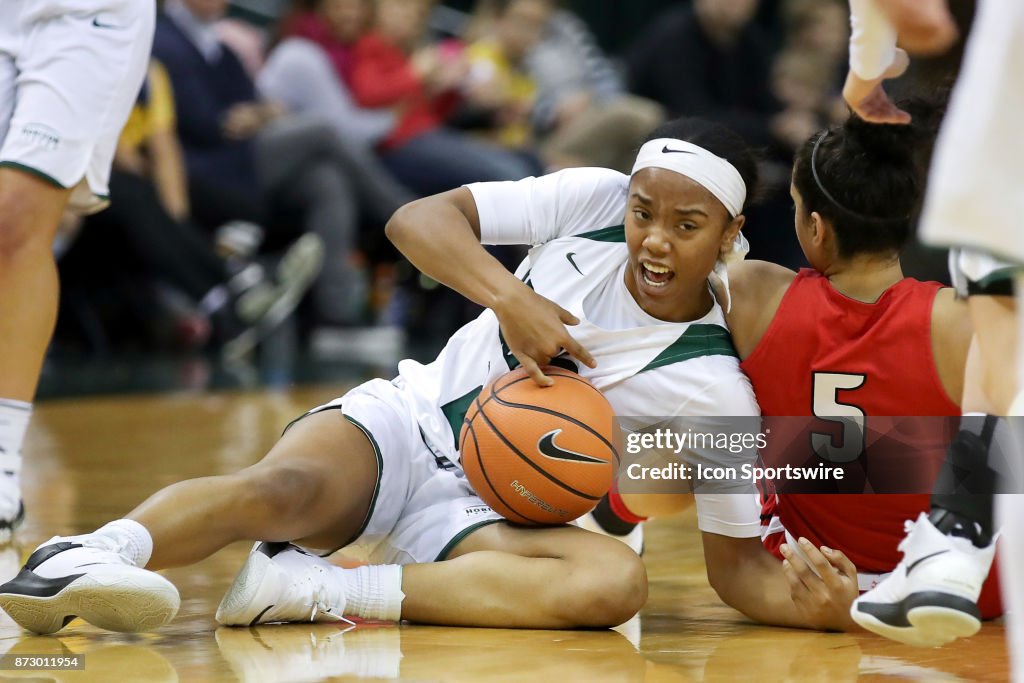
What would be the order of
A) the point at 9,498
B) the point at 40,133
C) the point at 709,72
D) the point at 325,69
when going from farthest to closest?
the point at 709,72
the point at 325,69
the point at 40,133
the point at 9,498

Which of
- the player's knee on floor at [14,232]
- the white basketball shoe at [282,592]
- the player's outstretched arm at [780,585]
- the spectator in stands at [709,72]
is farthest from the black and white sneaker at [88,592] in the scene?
the spectator in stands at [709,72]

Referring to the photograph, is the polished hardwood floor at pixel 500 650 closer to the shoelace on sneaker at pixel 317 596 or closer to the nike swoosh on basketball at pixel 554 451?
the shoelace on sneaker at pixel 317 596

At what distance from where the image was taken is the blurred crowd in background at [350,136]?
391 inches

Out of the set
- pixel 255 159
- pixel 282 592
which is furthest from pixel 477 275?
pixel 255 159

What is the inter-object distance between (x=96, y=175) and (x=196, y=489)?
1301mm

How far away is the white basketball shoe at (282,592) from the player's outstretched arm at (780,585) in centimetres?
90

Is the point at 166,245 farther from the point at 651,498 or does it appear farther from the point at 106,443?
the point at 651,498

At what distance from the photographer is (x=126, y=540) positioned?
307 cm

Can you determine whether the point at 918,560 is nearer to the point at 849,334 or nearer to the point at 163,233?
the point at 849,334

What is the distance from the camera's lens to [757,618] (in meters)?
3.36

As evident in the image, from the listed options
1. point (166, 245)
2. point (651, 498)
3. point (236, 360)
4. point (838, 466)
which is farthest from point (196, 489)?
point (236, 360)

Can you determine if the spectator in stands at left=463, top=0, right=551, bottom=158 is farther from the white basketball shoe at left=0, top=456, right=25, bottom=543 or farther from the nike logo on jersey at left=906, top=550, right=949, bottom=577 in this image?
the nike logo on jersey at left=906, top=550, right=949, bottom=577

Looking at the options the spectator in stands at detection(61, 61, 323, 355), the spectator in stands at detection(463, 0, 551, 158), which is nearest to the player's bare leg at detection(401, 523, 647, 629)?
the spectator in stands at detection(61, 61, 323, 355)

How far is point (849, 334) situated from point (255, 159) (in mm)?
7763
